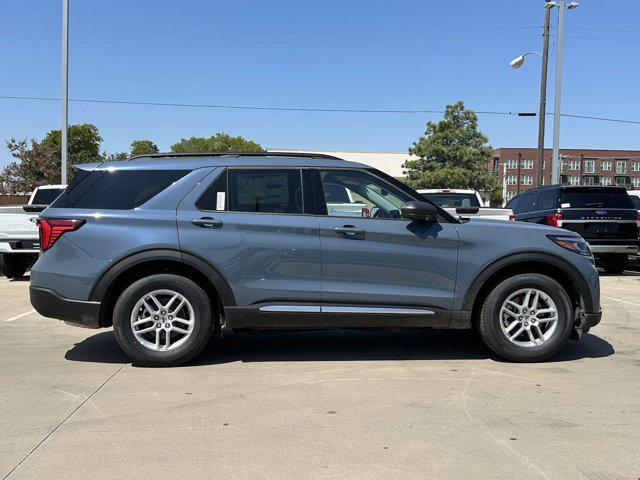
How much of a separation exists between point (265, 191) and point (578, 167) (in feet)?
358

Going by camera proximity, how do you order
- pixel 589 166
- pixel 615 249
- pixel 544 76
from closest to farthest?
pixel 615 249 → pixel 544 76 → pixel 589 166

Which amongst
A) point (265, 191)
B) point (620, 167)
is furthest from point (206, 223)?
point (620, 167)

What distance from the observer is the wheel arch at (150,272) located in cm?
512

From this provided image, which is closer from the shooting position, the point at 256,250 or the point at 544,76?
the point at 256,250

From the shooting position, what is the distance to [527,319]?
5.43 metres

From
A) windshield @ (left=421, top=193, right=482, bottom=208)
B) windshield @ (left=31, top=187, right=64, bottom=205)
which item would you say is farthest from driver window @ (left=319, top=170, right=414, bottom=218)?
windshield @ (left=31, top=187, right=64, bottom=205)

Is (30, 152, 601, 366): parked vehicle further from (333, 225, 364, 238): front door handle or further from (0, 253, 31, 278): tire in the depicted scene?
(0, 253, 31, 278): tire

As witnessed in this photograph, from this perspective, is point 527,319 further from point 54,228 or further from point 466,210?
point 466,210

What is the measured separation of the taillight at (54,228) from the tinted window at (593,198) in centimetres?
1004

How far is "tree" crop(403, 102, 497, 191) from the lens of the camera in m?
52.1

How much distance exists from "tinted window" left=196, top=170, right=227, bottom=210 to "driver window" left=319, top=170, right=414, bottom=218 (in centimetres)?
89

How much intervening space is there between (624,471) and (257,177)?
3.58m

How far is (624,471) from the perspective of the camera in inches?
130

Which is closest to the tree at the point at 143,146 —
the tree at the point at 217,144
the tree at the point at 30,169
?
the tree at the point at 217,144
